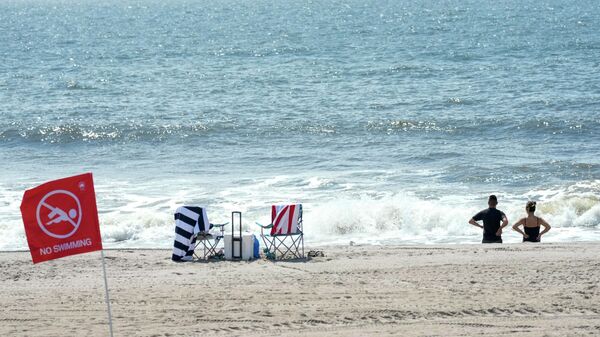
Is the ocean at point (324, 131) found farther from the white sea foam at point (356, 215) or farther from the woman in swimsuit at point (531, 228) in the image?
the woman in swimsuit at point (531, 228)

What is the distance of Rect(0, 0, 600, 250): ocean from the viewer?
18.8 meters

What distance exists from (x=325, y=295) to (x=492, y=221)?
4163mm

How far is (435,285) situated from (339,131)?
16.2 m

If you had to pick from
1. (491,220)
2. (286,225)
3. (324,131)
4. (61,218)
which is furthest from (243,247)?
(324,131)

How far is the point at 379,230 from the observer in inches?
710

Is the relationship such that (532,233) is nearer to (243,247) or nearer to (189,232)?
(243,247)

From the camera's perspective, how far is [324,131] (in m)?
28.3

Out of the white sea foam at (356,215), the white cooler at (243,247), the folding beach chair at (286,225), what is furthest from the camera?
the white sea foam at (356,215)

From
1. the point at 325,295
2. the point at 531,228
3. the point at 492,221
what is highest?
the point at 492,221

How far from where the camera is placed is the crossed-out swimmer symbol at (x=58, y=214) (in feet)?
31.1

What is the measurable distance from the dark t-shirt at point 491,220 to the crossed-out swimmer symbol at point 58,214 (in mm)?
7278

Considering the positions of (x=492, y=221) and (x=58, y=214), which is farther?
(x=492, y=221)

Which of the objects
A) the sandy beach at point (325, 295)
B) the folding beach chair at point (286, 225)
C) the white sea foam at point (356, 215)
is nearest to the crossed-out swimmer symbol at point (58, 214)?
the sandy beach at point (325, 295)

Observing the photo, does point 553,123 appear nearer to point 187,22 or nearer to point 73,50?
point 73,50
